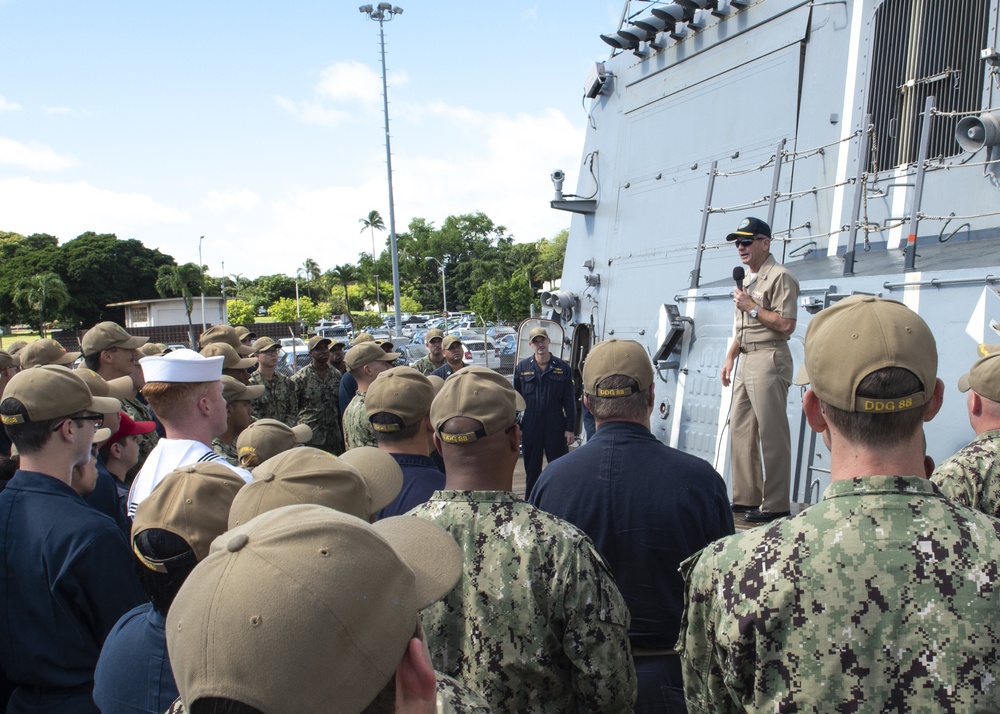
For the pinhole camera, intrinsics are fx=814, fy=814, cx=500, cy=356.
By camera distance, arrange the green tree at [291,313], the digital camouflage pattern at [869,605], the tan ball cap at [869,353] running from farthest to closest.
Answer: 1. the green tree at [291,313]
2. the tan ball cap at [869,353]
3. the digital camouflage pattern at [869,605]

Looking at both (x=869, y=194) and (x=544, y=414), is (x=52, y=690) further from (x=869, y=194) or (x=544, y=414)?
(x=869, y=194)

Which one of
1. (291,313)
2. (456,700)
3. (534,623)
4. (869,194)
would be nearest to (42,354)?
(534,623)

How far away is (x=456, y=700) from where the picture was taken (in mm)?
1265

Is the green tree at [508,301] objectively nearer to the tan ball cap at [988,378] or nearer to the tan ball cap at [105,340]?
the tan ball cap at [105,340]

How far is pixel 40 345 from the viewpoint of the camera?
17.2ft

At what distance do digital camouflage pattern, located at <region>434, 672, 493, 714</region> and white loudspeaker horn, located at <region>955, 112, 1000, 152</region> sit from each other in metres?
4.33

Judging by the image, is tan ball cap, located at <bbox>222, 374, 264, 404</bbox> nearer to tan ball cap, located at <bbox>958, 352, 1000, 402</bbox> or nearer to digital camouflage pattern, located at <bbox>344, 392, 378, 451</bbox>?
digital camouflage pattern, located at <bbox>344, 392, 378, 451</bbox>

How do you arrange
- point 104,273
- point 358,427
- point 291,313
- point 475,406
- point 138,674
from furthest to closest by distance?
point 291,313, point 104,273, point 358,427, point 475,406, point 138,674

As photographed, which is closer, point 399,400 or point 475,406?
point 475,406

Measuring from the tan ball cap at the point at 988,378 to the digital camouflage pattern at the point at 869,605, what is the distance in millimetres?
1440

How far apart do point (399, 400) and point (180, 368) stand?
0.83 m

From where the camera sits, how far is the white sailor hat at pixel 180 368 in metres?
3.02

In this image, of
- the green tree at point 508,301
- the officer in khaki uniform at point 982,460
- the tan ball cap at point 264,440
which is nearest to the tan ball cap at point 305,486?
the tan ball cap at point 264,440

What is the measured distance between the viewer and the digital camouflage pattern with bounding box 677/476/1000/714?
1423mm
